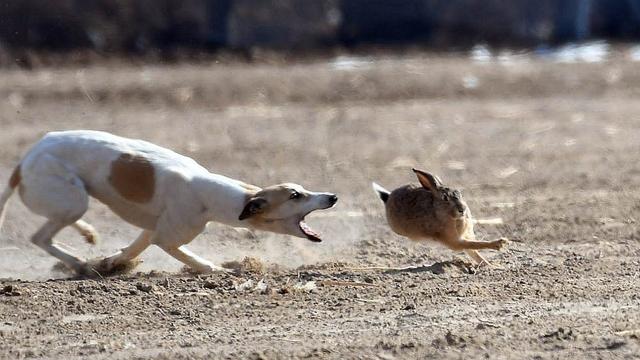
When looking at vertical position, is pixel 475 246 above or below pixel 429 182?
below

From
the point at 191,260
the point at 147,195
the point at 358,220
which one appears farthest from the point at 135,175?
the point at 358,220

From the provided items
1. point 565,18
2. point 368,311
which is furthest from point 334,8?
point 368,311

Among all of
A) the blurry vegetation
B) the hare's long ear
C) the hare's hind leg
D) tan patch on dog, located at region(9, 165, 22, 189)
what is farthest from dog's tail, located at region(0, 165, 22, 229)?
the blurry vegetation

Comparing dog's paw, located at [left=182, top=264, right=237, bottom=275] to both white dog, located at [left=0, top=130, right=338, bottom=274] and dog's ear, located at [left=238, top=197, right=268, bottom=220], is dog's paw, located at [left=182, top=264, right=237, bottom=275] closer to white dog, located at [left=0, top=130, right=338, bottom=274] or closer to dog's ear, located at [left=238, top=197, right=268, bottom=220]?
white dog, located at [left=0, top=130, right=338, bottom=274]

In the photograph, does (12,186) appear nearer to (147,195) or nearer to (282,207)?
(147,195)

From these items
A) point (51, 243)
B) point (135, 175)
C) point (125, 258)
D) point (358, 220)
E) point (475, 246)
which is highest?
point (135, 175)

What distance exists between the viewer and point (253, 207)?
911 centimetres

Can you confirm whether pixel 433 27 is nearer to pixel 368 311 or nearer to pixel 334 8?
pixel 334 8

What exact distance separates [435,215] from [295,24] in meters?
14.8

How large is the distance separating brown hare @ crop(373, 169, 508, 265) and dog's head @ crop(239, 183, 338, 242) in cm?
51

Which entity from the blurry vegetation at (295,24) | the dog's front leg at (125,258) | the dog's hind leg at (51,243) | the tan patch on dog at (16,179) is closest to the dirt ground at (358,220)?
the dog's front leg at (125,258)

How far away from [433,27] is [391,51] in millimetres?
1305

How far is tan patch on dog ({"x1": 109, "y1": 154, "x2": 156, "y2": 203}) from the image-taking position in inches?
364

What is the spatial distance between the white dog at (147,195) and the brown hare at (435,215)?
602 millimetres
